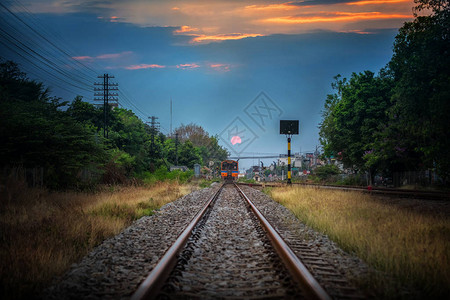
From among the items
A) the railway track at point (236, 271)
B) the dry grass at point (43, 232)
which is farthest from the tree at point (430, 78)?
the dry grass at point (43, 232)

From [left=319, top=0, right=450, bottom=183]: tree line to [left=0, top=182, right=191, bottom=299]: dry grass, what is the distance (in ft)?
51.2

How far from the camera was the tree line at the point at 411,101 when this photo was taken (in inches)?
670

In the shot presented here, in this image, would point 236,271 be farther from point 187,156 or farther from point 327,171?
point 187,156

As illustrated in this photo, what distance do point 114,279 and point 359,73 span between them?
3295 cm

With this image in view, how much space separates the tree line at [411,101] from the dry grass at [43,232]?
15.6 m

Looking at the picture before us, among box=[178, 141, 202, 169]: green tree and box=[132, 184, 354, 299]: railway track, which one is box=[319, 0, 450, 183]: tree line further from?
box=[178, 141, 202, 169]: green tree

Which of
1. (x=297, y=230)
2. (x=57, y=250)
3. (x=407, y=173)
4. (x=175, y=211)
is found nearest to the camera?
(x=57, y=250)

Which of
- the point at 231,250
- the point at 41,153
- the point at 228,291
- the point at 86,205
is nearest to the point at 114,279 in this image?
the point at 228,291

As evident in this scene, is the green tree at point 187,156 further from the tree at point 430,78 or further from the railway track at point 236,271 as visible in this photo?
the railway track at point 236,271

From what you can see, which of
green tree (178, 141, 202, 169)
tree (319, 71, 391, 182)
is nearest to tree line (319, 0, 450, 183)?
tree (319, 71, 391, 182)

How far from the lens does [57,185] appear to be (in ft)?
43.5

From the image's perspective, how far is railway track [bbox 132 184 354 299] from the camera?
3.70 m

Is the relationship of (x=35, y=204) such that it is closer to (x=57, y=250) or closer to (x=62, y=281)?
(x=57, y=250)

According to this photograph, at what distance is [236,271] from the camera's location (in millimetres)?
4656
